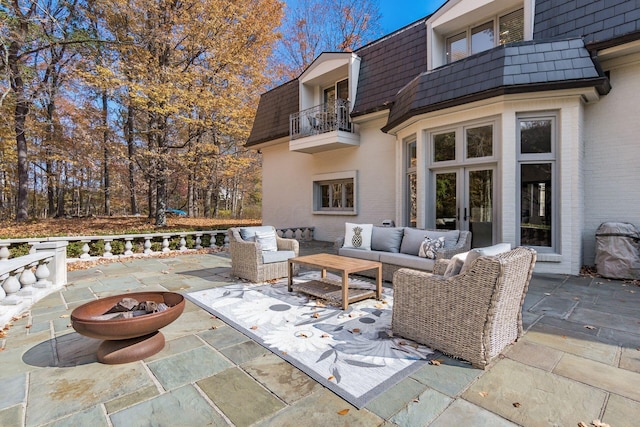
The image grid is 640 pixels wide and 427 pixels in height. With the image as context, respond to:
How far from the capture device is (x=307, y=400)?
2123 millimetres

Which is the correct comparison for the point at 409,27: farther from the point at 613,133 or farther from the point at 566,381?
the point at 566,381

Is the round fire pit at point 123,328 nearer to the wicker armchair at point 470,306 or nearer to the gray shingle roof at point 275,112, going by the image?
the wicker armchair at point 470,306

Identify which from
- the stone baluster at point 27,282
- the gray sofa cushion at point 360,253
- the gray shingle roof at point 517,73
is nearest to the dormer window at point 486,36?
the gray shingle roof at point 517,73

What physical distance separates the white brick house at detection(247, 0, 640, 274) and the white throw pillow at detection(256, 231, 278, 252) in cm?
340

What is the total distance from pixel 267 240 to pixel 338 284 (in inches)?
69.6

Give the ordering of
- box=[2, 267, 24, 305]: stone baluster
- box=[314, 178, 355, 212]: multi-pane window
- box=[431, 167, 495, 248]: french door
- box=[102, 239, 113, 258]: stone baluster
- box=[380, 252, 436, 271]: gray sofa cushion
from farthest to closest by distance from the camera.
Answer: box=[314, 178, 355, 212]: multi-pane window < box=[102, 239, 113, 258]: stone baluster < box=[431, 167, 495, 248]: french door < box=[380, 252, 436, 271]: gray sofa cushion < box=[2, 267, 24, 305]: stone baluster

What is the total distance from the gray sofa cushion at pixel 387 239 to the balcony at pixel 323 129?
414cm

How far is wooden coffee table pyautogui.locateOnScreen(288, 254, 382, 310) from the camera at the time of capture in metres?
4.02

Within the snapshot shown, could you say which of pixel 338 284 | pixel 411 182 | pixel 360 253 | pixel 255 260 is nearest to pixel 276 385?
pixel 338 284

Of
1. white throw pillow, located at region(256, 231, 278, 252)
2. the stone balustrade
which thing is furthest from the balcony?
the stone balustrade

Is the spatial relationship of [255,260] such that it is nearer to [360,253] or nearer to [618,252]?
[360,253]

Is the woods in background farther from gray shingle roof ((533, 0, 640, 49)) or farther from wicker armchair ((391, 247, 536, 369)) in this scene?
wicker armchair ((391, 247, 536, 369))

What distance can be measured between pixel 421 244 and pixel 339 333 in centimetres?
265

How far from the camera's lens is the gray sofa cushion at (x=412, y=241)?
5.41 m
